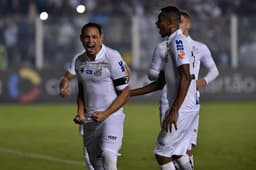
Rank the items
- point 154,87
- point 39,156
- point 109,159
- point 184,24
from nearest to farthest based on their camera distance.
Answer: point 109,159 < point 154,87 < point 184,24 < point 39,156

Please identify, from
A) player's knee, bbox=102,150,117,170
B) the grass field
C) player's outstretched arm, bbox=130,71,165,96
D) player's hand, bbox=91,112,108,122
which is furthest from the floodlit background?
player's hand, bbox=91,112,108,122

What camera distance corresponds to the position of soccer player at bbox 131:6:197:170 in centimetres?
923

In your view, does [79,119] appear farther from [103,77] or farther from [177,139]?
[177,139]

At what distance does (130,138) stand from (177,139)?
974 cm

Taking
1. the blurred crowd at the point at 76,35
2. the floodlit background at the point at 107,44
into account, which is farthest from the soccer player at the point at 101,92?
the blurred crowd at the point at 76,35

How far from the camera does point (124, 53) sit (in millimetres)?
29828

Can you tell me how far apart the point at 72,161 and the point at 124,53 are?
14972mm

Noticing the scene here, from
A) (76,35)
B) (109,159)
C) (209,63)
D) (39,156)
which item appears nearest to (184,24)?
(209,63)

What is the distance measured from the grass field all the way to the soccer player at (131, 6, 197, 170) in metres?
4.37

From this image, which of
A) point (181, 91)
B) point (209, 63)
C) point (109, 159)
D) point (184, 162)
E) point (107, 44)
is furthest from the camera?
point (107, 44)

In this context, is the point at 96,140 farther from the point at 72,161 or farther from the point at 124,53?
the point at 124,53

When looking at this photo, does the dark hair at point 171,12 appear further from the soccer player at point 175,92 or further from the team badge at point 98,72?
the team badge at point 98,72

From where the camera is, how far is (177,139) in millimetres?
9508

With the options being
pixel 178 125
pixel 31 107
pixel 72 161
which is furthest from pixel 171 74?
pixel 31 107
